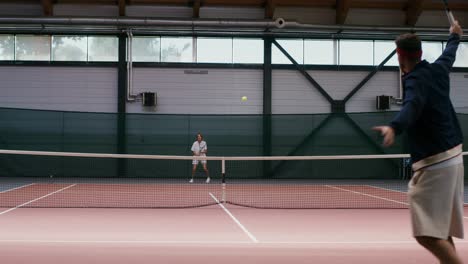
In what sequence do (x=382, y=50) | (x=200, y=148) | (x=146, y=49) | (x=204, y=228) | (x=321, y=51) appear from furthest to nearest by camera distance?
(x=382, y=50) < (x=321, y=51) < (x=146, y=49) < (x=200, y=148) < (x=204, y=228)

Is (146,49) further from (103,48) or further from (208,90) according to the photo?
(208,90)

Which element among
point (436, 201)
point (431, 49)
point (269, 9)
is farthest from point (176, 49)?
point (436, 201)

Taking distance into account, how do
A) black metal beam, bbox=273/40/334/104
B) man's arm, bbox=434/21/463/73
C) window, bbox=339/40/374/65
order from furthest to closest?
window, bbox=339/40/374/65 < black metal beam, bbox=273/40/334/104 < man's arm, bbox=434/21/463/73

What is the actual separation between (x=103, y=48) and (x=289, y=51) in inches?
273

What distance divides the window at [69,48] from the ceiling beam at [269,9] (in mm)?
6751

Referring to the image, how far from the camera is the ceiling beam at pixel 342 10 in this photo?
56.6 feet

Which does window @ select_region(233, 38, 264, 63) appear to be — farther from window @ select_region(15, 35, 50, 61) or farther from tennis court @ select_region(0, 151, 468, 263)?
tennis court @ select_region(0, 151, 468, 263)

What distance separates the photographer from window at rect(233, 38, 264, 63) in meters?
18.2

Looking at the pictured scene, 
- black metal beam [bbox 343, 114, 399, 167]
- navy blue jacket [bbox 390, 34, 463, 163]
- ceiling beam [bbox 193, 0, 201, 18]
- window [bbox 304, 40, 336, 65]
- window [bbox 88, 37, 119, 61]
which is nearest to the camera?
navy blue jacket [bbox 390, 34, 463, 163]

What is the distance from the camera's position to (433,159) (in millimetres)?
2633

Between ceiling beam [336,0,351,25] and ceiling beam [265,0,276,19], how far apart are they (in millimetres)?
2389

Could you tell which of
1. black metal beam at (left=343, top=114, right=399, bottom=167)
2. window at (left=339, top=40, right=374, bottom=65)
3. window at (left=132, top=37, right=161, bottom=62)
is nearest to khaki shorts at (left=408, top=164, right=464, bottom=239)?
black metal beam at (left=343, top=114, right=399, bottom=167)

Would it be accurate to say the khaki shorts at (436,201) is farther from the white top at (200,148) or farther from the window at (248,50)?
the window at (248,50)

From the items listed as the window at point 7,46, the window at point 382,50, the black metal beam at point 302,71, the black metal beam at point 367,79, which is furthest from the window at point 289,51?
the window at point 7,46
